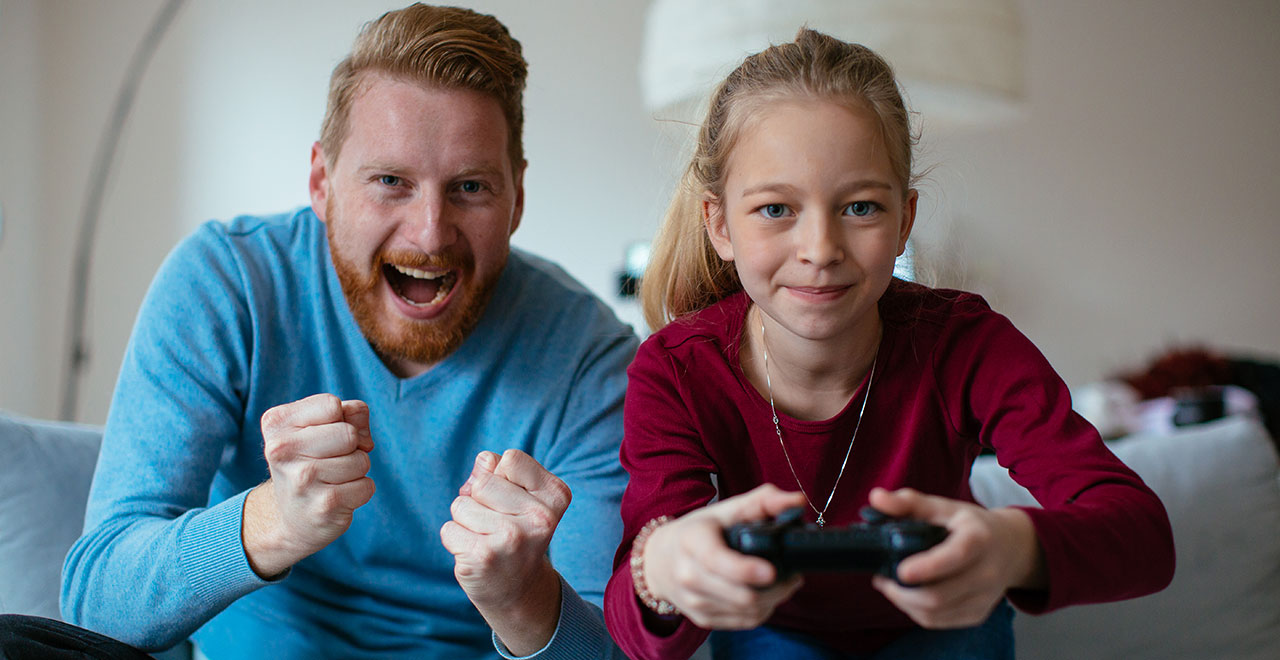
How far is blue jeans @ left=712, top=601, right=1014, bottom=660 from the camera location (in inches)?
→ 39.9

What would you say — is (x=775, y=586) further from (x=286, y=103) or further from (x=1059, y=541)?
(x=286, y=103)

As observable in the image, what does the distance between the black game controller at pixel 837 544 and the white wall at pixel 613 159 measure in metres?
2.21

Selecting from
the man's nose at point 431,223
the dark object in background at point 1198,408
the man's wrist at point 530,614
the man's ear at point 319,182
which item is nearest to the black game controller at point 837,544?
the man's wrist at point 530,614

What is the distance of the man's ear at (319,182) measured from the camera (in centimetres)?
130

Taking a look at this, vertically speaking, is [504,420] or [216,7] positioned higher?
[216,7]

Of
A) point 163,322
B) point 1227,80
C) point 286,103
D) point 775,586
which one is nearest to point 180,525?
point 163,322

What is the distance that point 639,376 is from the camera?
1.03 meters

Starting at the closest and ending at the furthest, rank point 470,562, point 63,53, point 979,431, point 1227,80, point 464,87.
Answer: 1. point 470,562
2. point 979,431
3. point 464,87
4. point 63,53
5. point 1227,80

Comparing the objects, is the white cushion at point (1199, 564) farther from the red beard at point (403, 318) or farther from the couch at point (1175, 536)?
the red beard at point (403, 318)

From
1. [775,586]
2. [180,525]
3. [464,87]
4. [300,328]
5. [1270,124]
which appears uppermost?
[1270,124]

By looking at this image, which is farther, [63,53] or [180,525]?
[63,53]

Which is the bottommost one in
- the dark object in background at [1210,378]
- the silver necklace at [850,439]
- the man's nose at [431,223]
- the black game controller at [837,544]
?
the black game controller at [837,544]

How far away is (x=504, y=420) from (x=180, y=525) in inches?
14.9

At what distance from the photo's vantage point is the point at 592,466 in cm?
122
